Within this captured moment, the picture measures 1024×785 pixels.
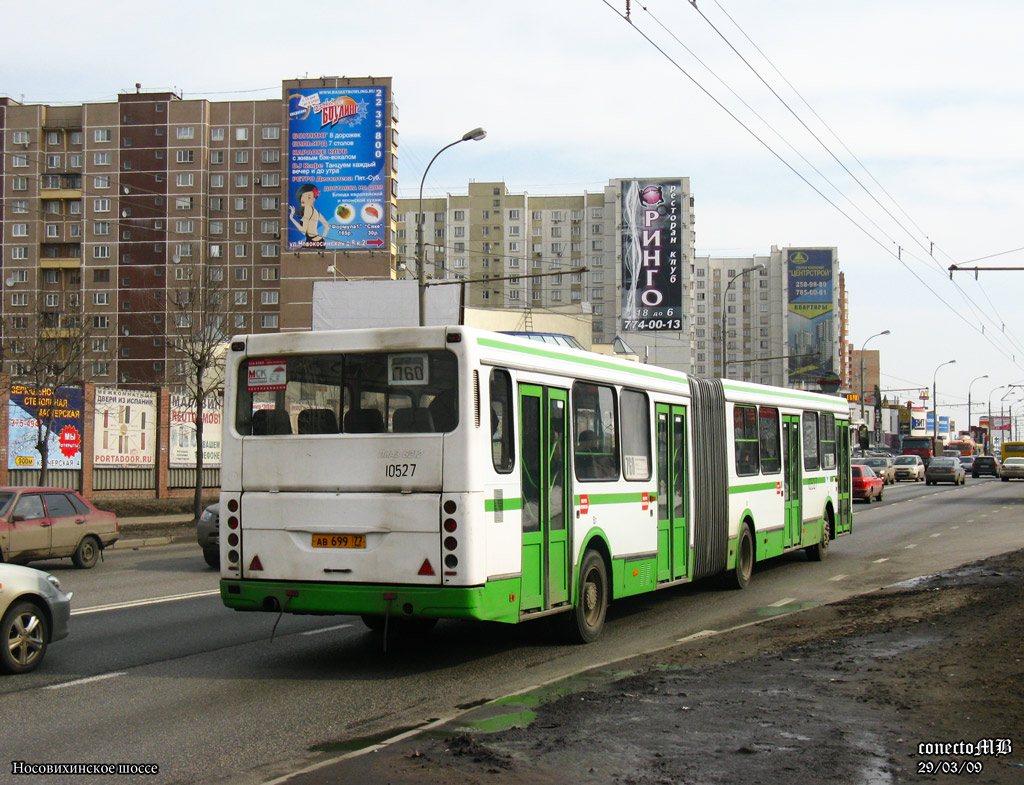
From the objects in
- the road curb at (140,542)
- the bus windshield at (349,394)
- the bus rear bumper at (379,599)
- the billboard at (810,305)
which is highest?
the billboard at (810,305)

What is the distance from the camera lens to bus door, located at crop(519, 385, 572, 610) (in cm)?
920

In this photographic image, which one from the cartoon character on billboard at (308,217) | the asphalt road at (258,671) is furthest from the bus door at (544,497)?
the cartoon character on billboard at (308,217)

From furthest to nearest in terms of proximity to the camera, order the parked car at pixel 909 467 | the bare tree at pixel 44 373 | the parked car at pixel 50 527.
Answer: the parked car at pixel 909 467 → the bare tree at pixel 44 373 → the parked car at pixel 50 527

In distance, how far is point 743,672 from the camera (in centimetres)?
842

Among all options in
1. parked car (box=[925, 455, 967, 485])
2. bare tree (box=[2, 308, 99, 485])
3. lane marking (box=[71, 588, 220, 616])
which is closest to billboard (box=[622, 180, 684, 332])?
parked car (box=[925, 455, 967, 485])

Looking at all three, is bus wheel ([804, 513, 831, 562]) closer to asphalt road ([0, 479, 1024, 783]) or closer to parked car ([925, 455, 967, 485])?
asphalt road ([0, 479, 1024, 783])

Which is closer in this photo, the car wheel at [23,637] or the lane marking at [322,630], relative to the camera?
the car wheel at [23,637]

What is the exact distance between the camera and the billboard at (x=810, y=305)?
137 m

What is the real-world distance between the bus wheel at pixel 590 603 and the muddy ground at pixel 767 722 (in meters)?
0.92

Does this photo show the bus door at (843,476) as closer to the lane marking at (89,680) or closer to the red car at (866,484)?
the lane marking at (89,680)

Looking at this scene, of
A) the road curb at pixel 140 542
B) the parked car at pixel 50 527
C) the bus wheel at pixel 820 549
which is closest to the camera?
the parked car at pixel 50 527

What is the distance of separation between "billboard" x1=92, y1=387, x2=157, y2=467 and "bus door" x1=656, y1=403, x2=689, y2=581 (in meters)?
24.0

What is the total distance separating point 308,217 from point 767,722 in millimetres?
54252

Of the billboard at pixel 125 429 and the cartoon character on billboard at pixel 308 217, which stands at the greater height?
the cartoon character on billboard at pixel 308 217
